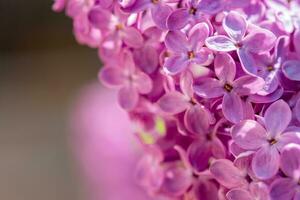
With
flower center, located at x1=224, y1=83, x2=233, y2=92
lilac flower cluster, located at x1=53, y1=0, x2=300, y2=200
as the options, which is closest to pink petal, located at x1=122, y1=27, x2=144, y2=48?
lilac flower cluster, located at x1=53, y1=0, x2=300, y2=200

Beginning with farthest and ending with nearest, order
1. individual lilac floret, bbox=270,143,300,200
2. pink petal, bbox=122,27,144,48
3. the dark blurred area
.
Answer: the dark blurred area, pink petal, bbox=122,27,144,48, individual lilac floret, bbox=270,143,300,200

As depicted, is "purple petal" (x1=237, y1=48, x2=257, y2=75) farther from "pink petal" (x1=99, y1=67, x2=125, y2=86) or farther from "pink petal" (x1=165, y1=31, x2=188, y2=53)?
"pink petal" (x1=99, y1=67, x2=125, y2=86)

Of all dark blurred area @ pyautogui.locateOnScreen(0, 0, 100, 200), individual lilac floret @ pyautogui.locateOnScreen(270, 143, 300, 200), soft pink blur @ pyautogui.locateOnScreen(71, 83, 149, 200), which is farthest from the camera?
dark blurred area @ pyautogui.locateOnScreen(0, 0, 100, 200)

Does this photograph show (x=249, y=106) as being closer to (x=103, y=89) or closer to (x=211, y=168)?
(x=211, y=168)

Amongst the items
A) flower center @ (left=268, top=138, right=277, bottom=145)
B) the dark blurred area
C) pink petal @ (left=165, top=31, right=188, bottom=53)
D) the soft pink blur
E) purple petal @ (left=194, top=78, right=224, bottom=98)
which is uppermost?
pink petal @ (left=165, top=31, right=188, bottom=53)

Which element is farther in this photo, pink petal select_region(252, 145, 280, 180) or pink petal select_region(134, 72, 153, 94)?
pink petal select_region(134, 72, 153, 94)

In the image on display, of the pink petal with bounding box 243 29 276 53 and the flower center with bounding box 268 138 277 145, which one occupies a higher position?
the pink petal with bounding box 243 29 276 53
